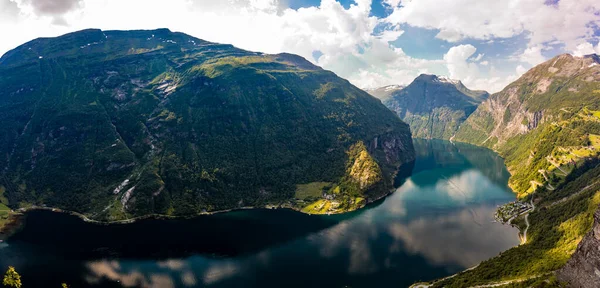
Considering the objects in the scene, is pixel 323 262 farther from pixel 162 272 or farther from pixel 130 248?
pixel 130 248

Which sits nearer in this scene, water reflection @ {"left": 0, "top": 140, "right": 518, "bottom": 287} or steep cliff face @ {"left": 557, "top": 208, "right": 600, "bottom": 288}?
steep cliff face @ {"left": 557, "top": 208, "right": 600, "bottom": 288}

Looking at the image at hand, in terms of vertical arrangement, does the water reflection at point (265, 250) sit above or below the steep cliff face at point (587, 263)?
below

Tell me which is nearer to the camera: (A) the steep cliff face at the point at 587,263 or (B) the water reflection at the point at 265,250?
(A) the steep cliff face at the point at 587,263

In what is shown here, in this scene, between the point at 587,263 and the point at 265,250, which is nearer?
the point at 587,263

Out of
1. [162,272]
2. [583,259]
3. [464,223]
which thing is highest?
[583,259]

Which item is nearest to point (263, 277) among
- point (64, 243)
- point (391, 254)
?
point (391, 254)
